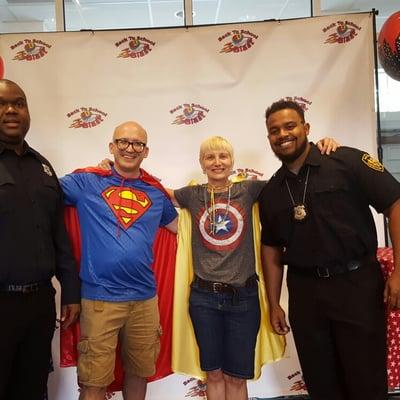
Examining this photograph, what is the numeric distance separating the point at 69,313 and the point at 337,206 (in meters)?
1.37

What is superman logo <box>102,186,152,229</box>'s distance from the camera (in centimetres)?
215

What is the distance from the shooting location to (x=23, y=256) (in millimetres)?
1769

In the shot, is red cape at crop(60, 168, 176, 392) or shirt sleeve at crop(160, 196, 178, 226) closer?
shirt sleeve at crop(160, 196, 178, 226)

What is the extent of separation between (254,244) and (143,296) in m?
0.66

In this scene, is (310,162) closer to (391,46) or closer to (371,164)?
(371,164)

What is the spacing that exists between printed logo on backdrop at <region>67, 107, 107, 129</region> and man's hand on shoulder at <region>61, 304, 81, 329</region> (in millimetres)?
1298

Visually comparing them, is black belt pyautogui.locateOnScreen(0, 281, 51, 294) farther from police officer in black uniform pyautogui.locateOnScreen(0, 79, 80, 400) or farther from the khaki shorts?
the khaki shorts

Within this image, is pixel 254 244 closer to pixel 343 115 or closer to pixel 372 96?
pixel 343 115

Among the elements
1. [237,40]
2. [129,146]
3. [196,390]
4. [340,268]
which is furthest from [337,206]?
[196,390]

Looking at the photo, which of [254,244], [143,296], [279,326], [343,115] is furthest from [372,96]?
[143,296]

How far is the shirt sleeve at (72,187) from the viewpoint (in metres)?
2.17

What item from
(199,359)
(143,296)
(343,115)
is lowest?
→ (199,359)

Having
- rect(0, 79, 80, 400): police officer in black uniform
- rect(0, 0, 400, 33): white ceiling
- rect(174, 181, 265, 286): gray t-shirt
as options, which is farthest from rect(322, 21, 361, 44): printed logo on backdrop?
rect(0, 79, 80, 400): police officer in black uniform

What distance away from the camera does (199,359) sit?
233 centimetres
